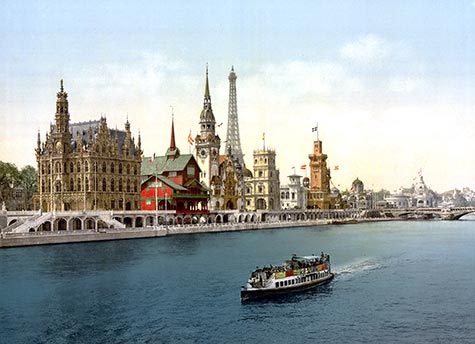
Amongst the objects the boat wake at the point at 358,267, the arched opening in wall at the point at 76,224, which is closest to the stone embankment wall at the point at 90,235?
the arched opening in wall at the point at 76,224

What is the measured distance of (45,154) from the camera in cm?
14138

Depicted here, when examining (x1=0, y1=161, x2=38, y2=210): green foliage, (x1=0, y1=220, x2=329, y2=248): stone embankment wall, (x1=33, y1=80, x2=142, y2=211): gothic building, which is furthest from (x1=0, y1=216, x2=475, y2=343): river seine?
(x1=0, y1=161, x2=38, y2=210): green foliage

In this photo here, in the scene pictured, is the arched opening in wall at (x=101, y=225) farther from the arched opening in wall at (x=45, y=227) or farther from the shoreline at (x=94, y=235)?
the arched opening in wall at (x=45, y=227)

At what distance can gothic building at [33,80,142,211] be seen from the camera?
447 ft

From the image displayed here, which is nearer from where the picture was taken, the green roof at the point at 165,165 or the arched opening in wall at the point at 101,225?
the arched opening in wall at the point at 101,225

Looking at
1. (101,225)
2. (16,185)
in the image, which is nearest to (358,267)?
(101,225)

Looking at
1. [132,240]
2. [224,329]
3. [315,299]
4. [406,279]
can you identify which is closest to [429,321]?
[315,299]

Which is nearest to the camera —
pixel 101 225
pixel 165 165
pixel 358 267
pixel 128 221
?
pixel 358 267

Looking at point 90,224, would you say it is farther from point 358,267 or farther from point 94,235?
point 358,267

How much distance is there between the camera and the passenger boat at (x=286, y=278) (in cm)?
5744

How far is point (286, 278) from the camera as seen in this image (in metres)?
60.6

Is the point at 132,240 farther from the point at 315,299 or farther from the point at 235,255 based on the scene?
the point at 315,299

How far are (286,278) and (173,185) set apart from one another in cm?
10527

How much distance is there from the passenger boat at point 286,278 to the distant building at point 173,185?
87.1 m
